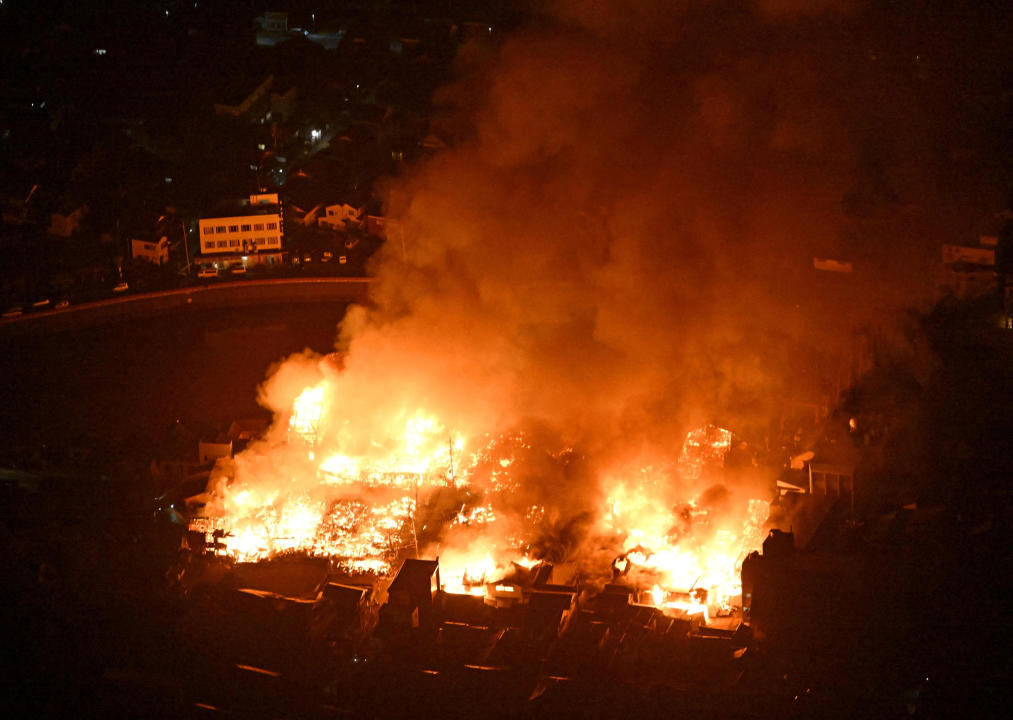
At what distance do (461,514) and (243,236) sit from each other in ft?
20.6

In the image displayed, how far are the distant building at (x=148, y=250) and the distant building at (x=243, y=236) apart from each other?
0.57 meters

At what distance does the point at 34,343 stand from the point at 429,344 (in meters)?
5.01

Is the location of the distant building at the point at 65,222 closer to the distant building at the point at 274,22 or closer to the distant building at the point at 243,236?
the distant building at the point at 243,236

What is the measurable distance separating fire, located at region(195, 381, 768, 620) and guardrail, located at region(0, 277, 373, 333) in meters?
3.07

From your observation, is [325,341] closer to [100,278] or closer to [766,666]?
[100,278]

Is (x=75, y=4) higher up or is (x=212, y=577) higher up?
(x=75, y=4)

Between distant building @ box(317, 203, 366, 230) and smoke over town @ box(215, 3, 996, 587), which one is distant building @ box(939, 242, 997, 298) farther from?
distant building @ box(317, 203, 366, 230)

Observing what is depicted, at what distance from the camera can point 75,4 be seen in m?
19.0

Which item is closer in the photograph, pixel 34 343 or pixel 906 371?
pixel 906 371

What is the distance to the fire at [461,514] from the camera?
8.05 meters

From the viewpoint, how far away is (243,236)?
13352 mm

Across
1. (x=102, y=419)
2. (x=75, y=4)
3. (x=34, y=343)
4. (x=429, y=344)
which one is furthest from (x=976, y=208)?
(x=75, y=4)

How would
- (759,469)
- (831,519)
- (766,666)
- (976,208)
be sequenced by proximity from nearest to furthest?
1. (766,666)
2. (831,519)
3. (759,469)
4. (976,208)

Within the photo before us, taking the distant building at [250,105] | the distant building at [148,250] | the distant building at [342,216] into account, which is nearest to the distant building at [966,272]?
the distant building at [342,216]
